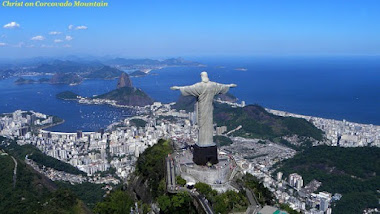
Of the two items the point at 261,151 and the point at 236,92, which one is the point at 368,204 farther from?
the point at 236,92

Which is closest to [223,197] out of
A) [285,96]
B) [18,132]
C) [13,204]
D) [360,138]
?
[13,204]

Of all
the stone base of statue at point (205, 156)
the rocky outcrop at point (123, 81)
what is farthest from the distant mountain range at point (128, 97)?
the stone base of statue at point (205, 156)

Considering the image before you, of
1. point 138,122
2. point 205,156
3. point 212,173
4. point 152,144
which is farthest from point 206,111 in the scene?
point 138,122

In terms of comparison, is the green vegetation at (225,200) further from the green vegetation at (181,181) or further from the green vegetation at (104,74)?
the green vegetation at (104,74)

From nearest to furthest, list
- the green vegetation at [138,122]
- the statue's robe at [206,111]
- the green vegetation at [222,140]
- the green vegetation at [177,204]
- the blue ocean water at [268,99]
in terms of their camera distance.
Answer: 1. the green vegetation at [177,204]
2. the statue's robe at [206,111]
3. the green vegetation at [222,140]
4. the green vegetation at [138,122]
5. the blue ocean water at [268,99]

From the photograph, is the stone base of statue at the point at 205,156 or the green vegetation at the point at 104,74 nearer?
the stone base of statue at the point at 205,156

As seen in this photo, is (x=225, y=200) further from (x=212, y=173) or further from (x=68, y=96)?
(x=68, y=96)
